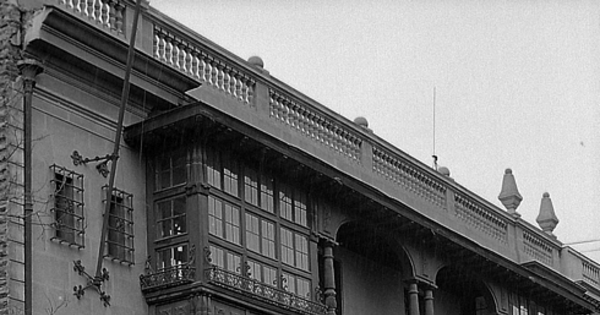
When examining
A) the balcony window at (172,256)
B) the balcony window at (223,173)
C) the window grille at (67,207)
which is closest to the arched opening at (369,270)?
the balcony window at (223,173)

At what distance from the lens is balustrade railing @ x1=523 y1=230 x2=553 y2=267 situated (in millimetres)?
36091

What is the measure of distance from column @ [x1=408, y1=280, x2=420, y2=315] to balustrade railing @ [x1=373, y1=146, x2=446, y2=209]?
2.48 meters

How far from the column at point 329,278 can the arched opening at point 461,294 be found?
531 centimetres

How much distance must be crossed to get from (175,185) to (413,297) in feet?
26.7

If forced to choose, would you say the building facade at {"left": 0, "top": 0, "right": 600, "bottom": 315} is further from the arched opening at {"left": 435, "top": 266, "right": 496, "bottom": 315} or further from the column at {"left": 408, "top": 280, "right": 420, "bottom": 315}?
the arched opening at {"left": 435, "top": 266, "right": 496, "bottom": 315}

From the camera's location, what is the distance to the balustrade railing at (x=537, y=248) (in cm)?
3609

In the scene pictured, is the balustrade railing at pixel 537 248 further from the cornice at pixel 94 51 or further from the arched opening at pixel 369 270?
the cornice at pixel 94 51

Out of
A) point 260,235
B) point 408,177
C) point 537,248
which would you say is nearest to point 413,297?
point 408,177

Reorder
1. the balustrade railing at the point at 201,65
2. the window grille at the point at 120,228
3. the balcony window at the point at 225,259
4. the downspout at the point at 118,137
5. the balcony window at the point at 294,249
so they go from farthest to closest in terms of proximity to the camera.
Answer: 1. the balcony window at the point at 294,249
2. the balustrade railing at the point at 201,65
3. the balcony window at the point at 225,259
4. the window grille at the point at 120,228
5. the downspout at the point at 118,137

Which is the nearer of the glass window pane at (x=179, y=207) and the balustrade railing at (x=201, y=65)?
the glass window pane at (x=179, y=207)

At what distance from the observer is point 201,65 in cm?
2498

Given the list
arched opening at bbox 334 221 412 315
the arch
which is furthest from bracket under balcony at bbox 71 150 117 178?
arched opening at bbox 334 221 412 315

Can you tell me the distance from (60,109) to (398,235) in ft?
32.7

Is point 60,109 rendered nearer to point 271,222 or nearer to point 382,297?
point 271,222
